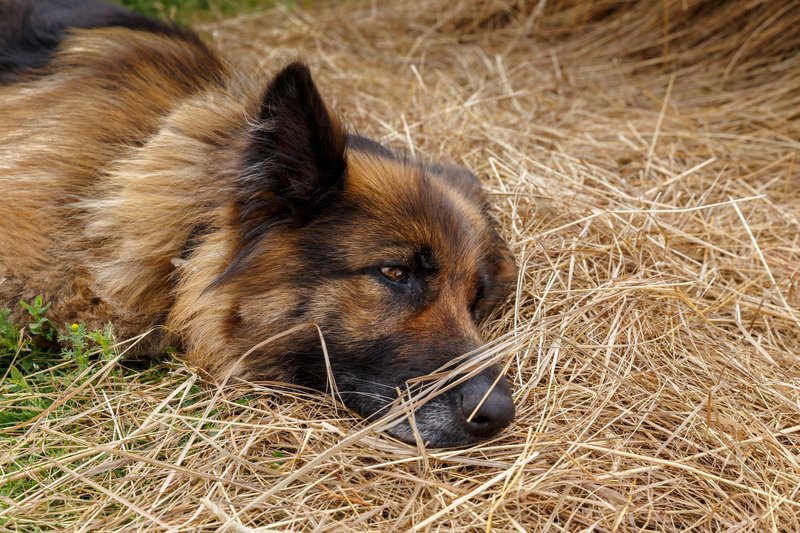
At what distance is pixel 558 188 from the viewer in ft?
14.9

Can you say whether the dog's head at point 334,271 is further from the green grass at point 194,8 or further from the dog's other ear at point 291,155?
the green grass at point 194,8

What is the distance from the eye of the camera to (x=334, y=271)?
288cm

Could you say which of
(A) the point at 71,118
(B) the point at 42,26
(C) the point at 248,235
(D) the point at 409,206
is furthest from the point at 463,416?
(B) the point at 42,26

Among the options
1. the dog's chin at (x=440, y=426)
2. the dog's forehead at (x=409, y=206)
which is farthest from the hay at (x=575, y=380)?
the dog's forehead at (x=409, y=206)

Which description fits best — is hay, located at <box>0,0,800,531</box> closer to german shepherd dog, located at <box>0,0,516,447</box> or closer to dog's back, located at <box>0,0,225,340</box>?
german shepherd dog, located at <box>0,0,516,447</box>

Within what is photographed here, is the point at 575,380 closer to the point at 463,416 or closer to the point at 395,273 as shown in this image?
the point at 463,416

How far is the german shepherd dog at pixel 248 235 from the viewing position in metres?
2.85

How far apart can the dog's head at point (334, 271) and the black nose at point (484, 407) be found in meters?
0.04

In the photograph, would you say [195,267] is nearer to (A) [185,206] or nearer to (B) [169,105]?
(A) [185,206]

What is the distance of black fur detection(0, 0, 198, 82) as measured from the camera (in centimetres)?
382

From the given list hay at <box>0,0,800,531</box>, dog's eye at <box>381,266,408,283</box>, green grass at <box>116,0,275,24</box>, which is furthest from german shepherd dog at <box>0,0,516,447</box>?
green grass at <box>116,0,275,24</box>

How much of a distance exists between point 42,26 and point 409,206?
228 centimetres

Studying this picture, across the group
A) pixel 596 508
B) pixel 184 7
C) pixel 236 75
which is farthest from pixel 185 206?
pixel 184 7

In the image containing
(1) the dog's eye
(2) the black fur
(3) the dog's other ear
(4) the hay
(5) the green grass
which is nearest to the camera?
(4) the hay
